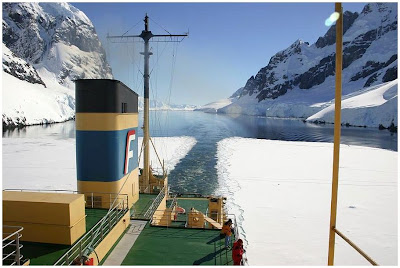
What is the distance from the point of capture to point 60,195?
694cm

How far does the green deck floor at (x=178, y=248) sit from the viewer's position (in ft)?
22.7

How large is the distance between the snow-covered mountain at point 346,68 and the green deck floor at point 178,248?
420 ft

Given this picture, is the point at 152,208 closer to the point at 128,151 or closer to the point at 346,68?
the point at 128,151

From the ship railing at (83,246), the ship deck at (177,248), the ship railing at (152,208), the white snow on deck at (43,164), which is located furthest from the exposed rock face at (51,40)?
the ship railing at (83,246)

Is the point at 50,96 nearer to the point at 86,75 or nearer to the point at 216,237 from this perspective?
the point at 86,75

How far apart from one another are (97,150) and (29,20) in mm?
189547

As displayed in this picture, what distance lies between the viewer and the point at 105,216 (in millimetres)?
7176

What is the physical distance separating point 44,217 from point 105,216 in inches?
57.0

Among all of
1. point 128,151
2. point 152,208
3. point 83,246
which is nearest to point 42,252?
point 83,246

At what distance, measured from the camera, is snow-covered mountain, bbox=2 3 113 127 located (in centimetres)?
7862

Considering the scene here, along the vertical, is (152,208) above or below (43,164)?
above

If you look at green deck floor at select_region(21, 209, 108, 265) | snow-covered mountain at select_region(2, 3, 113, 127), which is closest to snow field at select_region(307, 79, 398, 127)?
green deck floor at select_region(21, 209, 108, 265)

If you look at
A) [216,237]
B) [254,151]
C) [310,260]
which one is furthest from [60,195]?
[254,151]

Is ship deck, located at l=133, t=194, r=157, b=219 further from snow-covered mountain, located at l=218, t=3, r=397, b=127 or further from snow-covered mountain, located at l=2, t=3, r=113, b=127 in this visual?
snow-covered mountain, located at l=218, t=3, r=397, b=127
